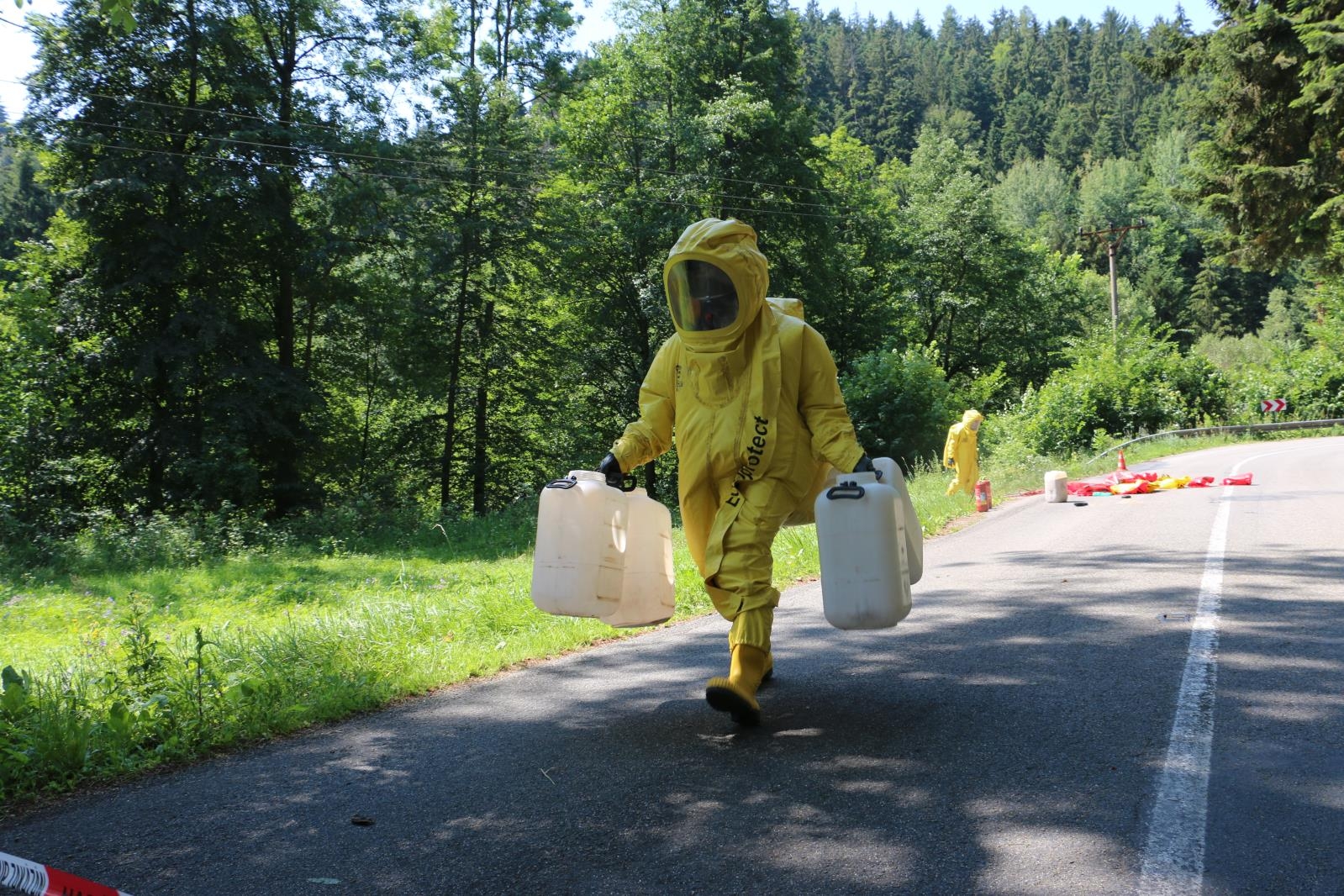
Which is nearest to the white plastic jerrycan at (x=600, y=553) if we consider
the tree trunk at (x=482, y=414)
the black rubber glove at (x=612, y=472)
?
the black rubber glove at (x=612, y=472)

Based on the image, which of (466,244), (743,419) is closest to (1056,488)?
(743,419)

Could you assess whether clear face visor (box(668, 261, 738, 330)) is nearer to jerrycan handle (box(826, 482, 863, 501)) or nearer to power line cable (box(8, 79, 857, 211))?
jerrycan handle (box(826, 482, 863, 501))

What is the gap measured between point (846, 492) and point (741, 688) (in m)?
0.95

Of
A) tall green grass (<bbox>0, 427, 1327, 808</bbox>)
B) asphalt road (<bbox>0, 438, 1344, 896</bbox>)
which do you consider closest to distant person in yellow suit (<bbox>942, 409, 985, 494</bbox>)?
tall green grass (<bbox>0, 427, 1327, 808</bbox>)

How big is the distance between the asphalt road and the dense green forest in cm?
1792

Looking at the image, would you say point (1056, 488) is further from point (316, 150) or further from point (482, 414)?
point (482, 414)

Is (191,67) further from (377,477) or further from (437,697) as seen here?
(437,697)

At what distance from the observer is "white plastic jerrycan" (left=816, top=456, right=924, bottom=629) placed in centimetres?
423

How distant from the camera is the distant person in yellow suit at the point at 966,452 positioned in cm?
1678

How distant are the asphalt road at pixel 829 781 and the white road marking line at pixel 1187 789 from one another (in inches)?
0.5

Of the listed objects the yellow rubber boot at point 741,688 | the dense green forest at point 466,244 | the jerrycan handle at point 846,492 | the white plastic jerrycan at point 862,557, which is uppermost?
the dense green forest at point 466,244

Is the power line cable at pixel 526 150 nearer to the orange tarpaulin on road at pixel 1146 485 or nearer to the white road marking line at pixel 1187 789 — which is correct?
the orange tarpaulin on road at pixel 1146 485

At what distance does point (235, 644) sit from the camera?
6496 mm

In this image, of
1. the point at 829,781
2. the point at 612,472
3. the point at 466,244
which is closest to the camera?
the point at 829,781
